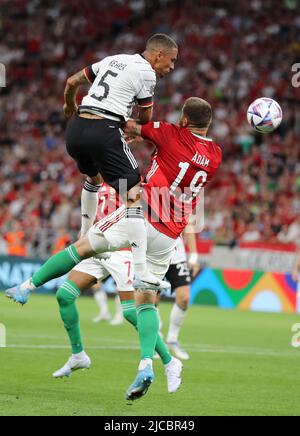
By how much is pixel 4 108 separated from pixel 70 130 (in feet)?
81.1

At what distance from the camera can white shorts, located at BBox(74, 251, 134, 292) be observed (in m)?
10.4

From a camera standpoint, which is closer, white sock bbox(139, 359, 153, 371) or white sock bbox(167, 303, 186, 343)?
white sock bbox(139, 359, 153, 371)

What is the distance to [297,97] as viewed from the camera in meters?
27.2

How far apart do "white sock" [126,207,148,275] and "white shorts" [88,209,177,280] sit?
206 mm

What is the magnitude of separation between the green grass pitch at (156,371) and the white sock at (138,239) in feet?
3.97

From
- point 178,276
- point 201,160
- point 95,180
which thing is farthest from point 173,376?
point 178,276

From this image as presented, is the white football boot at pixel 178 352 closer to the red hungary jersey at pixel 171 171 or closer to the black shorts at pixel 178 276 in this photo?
the black shorts at pixel 178 276

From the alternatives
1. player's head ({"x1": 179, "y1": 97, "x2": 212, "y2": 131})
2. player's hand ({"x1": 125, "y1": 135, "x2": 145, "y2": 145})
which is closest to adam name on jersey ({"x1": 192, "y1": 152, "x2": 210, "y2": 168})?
player's head ({"x1": 179, "y1": 97, "x2": 212, "y2": 131})

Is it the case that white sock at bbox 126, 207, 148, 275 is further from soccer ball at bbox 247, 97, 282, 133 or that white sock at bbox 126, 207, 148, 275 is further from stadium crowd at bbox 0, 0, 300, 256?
stadium crowd at bbox 0, 0, 300, 256

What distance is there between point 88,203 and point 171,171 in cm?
123

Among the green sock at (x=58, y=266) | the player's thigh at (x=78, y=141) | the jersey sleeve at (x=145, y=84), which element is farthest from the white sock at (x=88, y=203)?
the jersey sleeve at (x=145, y=84)

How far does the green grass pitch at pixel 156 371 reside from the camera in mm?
8219

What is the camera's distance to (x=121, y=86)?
8672 millimetres
